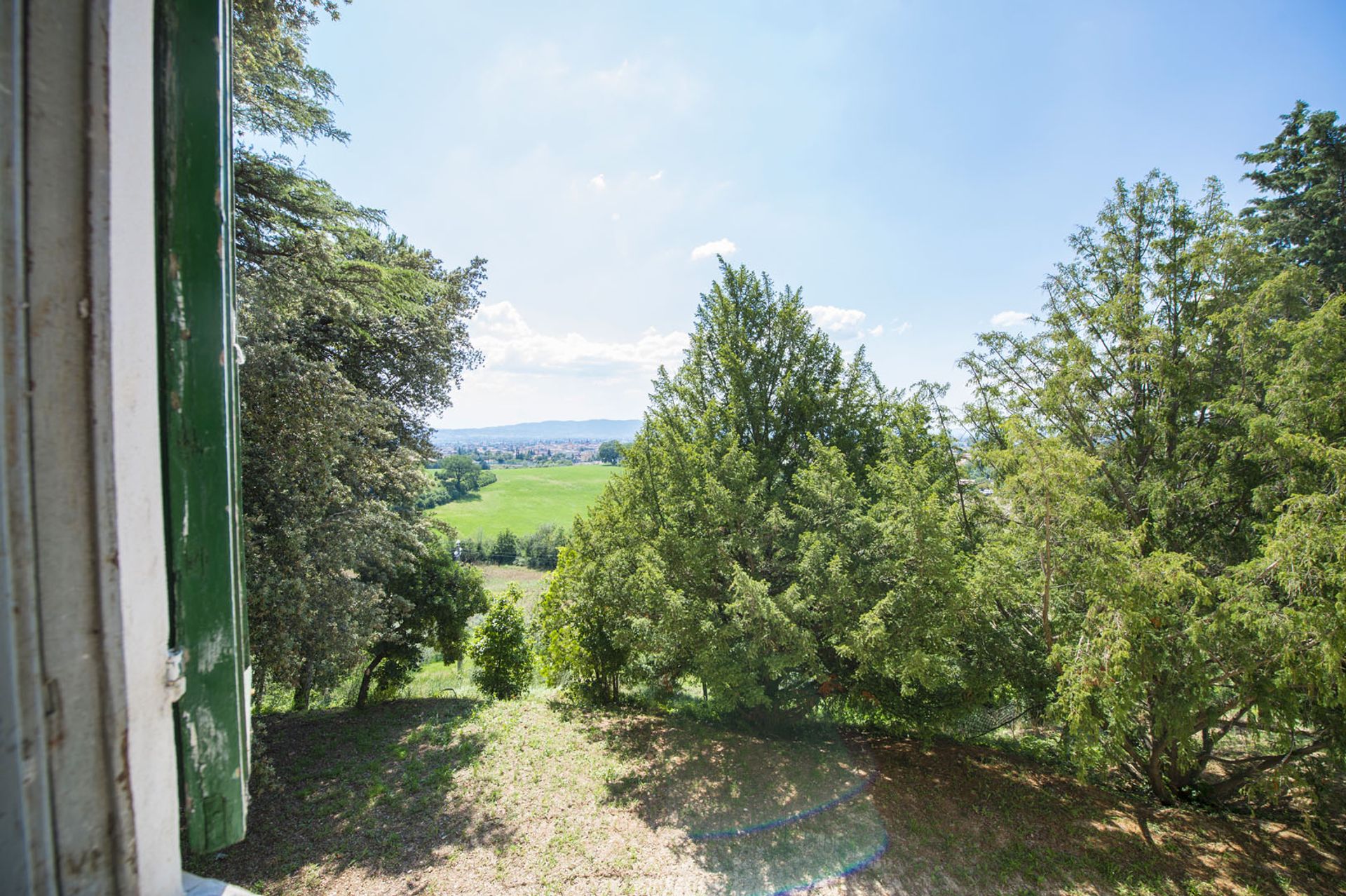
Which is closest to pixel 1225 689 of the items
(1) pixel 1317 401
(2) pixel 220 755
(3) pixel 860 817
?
(1) pixel 1317 401

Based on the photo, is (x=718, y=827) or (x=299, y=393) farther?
(x=718, y=827)

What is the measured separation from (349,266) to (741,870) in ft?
30.8

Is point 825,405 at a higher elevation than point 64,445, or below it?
higher

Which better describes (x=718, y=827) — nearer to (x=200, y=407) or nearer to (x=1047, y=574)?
(x=1047, y=574)

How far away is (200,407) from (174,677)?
377mm

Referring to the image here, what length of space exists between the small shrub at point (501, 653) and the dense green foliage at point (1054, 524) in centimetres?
472

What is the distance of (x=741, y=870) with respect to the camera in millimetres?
6508

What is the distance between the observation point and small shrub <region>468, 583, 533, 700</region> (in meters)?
14.1

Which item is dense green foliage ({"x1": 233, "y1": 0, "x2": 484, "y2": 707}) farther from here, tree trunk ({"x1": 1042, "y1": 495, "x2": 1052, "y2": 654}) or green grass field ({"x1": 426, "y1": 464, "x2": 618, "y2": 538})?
green grass field ({"x1": 426, "y1": 464, "x2": 618, "y2": 538})

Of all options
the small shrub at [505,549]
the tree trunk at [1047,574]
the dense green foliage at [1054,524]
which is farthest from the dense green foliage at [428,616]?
the small shrub at [505,549]

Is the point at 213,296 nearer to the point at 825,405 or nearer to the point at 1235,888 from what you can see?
the point at 825,405

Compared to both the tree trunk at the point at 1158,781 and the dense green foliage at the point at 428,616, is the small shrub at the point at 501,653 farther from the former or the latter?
the tree trunk at the point at 1158,781

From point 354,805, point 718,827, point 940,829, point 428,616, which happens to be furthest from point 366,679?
point 940,829

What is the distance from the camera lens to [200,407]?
77 centimetres
